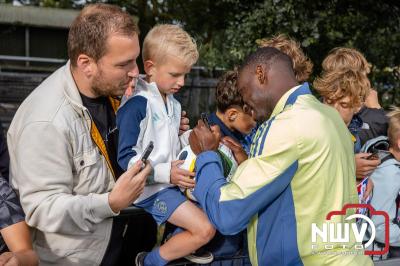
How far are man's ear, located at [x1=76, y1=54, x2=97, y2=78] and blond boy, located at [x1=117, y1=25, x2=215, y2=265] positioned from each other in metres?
0.27

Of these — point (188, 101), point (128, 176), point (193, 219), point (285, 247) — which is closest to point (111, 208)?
point (128, 176)

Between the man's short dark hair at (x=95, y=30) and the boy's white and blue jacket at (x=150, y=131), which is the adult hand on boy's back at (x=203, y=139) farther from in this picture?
the man's short dark hair at (x=95, y=30)

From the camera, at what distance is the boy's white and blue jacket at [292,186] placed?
2.14 m

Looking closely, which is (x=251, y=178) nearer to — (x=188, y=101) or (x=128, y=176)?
(x=128, y=176)

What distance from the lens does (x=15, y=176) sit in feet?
8.79

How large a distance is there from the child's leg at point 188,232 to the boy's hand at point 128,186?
36 centimetres

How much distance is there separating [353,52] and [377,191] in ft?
3.51

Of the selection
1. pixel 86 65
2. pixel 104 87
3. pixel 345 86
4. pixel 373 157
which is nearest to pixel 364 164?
pixel 373 157

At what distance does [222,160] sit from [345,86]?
127 cm

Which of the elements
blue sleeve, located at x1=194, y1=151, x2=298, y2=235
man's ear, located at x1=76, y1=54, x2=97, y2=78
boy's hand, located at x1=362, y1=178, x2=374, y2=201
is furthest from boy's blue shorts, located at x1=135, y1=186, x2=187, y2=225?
boy's hand, located at x1=362, y1=178, x2=374, y2=201

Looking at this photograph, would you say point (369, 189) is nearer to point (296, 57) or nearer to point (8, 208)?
point (296, 57)

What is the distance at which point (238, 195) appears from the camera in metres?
2.19

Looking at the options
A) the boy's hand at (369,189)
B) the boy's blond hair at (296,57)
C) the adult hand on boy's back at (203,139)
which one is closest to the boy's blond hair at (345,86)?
the boy's blond hair at (296,57)

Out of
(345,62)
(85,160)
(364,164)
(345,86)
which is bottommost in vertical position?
(364,164)
